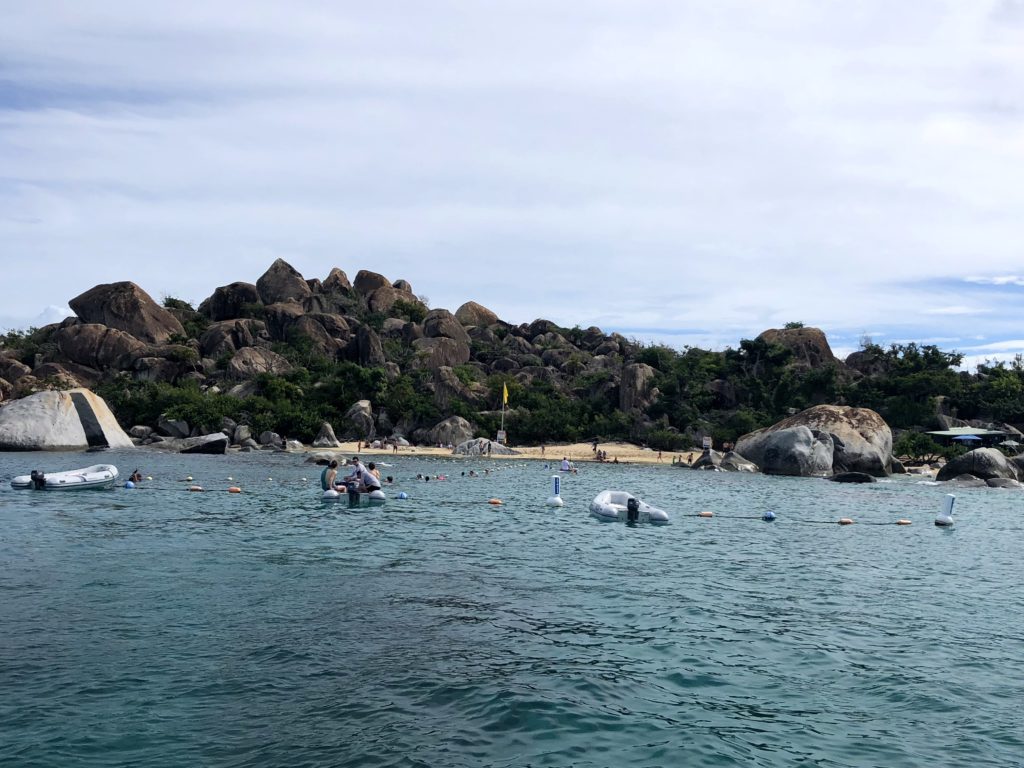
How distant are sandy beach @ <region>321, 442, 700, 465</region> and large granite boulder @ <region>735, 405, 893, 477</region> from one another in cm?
720

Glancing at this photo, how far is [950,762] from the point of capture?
8.80 meters

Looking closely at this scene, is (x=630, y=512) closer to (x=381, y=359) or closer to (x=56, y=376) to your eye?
(x=381, y=359)

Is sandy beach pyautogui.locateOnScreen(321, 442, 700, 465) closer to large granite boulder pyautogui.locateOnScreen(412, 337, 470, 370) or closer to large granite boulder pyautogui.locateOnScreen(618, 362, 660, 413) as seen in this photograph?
large granite boulder pyautogui.locateOnScreen(618, 362, 660, 413)

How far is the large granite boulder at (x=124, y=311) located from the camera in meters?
92.0

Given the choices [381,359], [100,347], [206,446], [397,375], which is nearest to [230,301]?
[100,347]

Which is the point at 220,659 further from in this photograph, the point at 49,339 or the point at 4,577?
the point at 49,339

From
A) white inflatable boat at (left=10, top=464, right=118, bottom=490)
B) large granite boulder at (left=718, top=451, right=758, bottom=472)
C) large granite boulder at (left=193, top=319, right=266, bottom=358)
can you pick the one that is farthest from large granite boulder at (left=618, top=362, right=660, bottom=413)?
white inflatable boat at (left=10, top=464, right=118, bottom=490)

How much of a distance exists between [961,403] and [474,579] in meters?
69.3

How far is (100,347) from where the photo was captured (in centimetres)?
8631

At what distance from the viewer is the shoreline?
214ft

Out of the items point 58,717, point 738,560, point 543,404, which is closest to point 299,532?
point 738,560

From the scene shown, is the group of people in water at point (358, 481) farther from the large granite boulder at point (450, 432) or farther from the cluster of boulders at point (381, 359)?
the large granite boulder at point (450, 432)

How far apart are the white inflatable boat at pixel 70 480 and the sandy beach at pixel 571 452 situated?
27375 mm

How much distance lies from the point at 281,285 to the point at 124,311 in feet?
71.9
